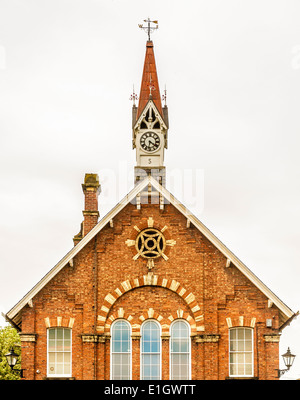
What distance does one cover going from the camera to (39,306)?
4094 cm

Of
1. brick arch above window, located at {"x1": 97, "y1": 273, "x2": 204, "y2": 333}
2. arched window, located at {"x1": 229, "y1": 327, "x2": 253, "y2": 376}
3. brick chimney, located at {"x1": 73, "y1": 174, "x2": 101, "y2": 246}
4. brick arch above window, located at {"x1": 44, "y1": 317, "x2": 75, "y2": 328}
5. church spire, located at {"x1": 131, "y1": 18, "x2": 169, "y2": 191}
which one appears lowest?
arched window, located at {"x1": 229, "y1": 327, "x2": 253, "y2": 376}

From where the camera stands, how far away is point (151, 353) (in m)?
40.6

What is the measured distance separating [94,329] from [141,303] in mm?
2332

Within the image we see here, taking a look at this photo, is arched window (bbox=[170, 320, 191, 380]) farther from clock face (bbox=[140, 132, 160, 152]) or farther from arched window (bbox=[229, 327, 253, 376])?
clock face (bbox=[140, 132, 160, 152])

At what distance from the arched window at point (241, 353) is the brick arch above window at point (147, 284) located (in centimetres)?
153

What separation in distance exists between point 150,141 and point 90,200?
5227 millimetres

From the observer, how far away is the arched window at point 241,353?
1592 inches

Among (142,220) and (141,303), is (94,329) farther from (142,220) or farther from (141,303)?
(142,220)

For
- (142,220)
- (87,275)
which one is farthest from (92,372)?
(142,220)

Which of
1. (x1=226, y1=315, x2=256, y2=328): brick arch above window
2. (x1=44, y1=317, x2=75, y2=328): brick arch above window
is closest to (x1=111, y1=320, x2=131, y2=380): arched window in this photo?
(x1=44, y1=317, x2=75, y2=328): brick arch above window

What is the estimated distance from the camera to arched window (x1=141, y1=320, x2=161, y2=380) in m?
40.5

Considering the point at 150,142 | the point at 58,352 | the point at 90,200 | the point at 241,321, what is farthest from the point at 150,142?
the point at 58,352

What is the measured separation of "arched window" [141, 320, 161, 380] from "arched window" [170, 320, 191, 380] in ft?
1.96

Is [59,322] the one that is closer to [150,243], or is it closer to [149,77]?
[150,243]
